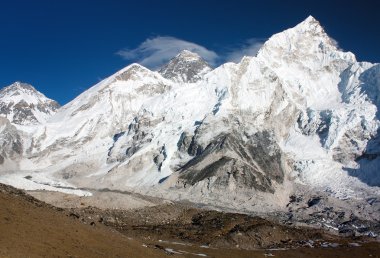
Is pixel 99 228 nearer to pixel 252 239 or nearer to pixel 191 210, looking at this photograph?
pixel 252 239

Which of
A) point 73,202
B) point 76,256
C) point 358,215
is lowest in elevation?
point 76,256

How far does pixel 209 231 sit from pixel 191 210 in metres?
19.1

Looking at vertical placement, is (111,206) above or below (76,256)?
above

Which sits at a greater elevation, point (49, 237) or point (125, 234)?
point (125, 234)

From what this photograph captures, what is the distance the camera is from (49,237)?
43.8 m

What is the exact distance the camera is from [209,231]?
83500mm

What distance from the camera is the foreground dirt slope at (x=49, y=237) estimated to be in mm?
39938

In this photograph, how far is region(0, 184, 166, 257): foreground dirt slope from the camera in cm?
3994

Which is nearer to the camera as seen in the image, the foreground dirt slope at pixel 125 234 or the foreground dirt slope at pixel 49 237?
the foreground dirt slope at pixel 49 237

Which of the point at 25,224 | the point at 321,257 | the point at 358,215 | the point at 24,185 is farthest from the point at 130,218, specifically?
the point at 358,215

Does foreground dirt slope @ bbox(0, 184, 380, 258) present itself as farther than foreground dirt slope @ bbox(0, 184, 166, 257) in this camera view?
Yes

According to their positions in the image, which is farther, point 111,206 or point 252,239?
point 111,206

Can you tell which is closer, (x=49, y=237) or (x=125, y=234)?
(x=49, y=237)

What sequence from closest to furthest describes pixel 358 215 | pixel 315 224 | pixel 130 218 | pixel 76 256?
pixel 76 256 → pixel 130 218 → pixel 315 224 → pixel 358 215
